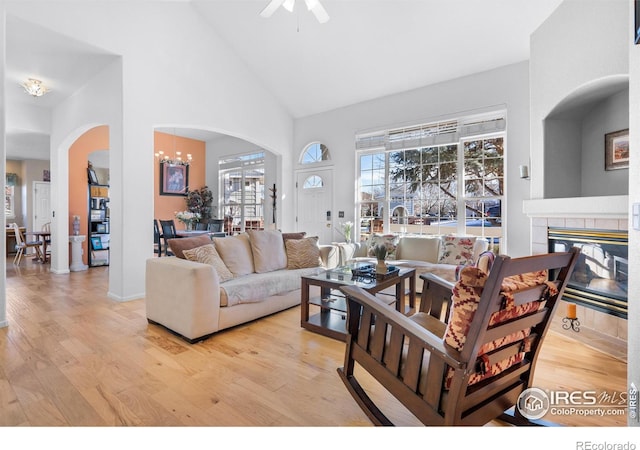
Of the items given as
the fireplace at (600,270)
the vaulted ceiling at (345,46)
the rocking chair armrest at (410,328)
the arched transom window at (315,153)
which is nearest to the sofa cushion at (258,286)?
the rocking chair armrest at (410,328)

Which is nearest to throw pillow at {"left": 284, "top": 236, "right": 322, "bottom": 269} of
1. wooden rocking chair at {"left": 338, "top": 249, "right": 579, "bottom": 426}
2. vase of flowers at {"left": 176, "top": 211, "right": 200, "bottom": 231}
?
wooden rocking chair at {"left": 338, "top": 249, "right": 579, "bottom": 426}

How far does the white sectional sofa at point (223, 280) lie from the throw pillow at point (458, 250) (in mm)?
1773

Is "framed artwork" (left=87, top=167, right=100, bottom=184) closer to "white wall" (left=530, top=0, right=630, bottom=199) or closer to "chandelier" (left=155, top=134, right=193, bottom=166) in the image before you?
"chandelier" (left=155, top=134, right=193, bottom=166)

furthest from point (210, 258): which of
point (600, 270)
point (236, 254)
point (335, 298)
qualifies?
point (600, 270)

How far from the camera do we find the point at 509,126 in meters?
4.31

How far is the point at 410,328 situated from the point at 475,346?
26cm

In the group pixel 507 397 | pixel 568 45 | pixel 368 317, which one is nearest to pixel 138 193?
pixel 368 317

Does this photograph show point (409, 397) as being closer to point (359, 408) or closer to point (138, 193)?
point (359, 408)

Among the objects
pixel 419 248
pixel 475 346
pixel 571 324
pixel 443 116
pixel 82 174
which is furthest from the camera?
pixel 82 174

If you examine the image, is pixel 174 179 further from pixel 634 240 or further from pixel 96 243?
pixel 634 240

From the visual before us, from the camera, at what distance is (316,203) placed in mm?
6348

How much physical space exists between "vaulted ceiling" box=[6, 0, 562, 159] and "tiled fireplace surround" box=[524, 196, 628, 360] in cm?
225

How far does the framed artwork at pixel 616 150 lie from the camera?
2.80 m

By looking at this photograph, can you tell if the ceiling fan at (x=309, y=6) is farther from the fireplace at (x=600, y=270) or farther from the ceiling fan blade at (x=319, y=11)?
the fireplace at (x=600, y=270)
